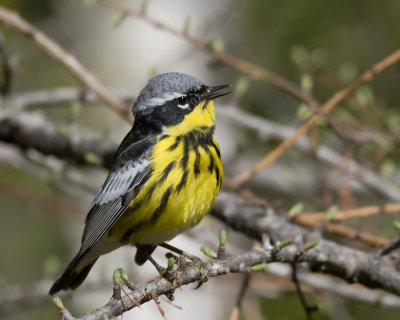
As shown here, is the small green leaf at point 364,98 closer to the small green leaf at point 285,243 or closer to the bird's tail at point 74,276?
the small green leaf at point 285,243

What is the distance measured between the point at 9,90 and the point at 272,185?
86.5 inches

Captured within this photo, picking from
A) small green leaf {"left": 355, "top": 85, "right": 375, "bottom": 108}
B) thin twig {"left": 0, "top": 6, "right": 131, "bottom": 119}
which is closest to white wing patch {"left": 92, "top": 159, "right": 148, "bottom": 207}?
thin twig {"left": 0, "top": 6, "right": 131, "bottom": 119}

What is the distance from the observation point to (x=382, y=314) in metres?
4.69

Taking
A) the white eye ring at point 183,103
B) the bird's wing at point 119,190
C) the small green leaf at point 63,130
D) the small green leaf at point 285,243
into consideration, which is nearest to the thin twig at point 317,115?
the white eye ring at point 183,103

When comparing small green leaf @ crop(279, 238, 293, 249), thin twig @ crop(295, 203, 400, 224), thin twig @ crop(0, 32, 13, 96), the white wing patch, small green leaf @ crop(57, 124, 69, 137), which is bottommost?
small green leaf @ crop(279, 238, 293, 249)

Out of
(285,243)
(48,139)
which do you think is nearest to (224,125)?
(48,139)

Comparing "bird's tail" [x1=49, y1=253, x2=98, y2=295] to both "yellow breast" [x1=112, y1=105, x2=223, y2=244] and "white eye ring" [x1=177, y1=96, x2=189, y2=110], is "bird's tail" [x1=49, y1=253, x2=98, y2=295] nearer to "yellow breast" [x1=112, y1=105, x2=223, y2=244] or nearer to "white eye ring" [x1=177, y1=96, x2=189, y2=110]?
"yellow breast" [x1=112, y1=105, x2=223, y2=244]

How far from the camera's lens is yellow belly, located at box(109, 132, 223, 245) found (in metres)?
2.99

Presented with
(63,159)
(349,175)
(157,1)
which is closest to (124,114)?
(63,159)

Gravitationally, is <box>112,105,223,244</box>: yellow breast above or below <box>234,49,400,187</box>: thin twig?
below

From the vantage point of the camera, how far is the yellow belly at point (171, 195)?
2.99m

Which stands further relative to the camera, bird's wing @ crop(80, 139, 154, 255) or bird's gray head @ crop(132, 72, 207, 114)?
bird's gray head @ crop(132, 72, 207, 114)

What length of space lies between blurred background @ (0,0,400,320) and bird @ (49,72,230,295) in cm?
51

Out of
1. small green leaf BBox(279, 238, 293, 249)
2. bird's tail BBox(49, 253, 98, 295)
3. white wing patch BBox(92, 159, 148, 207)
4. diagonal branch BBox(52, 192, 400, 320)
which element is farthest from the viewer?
bird's tail BBox(49, 253, 98, 295)
